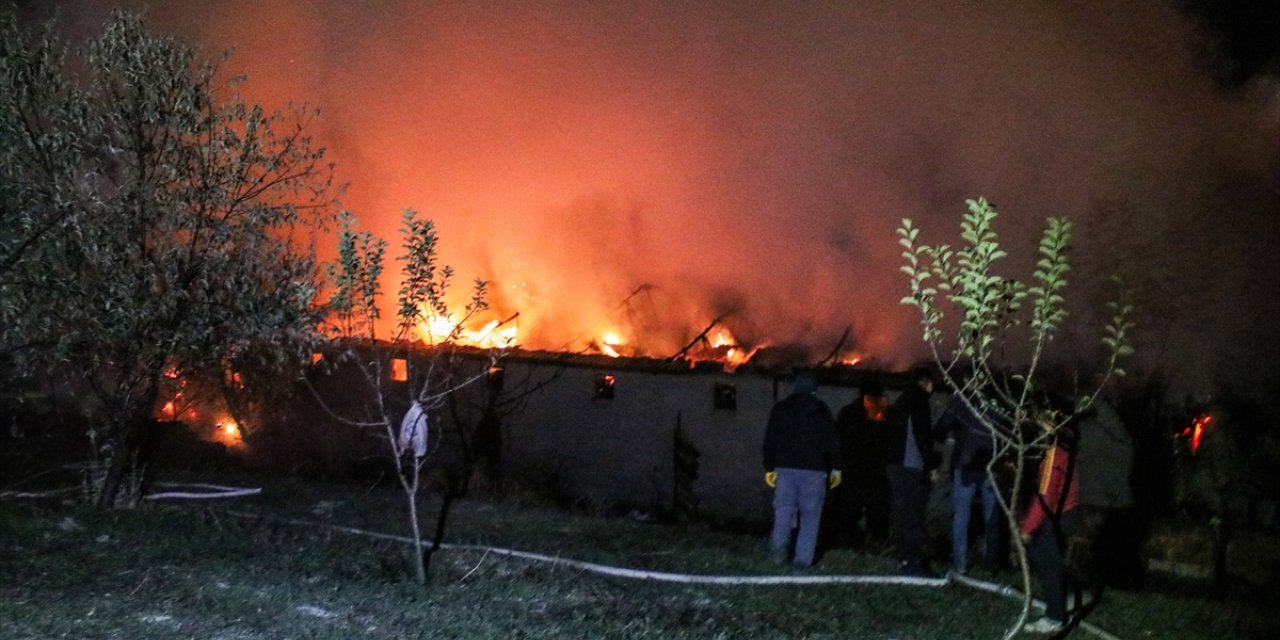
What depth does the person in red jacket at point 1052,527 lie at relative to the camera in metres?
6.95

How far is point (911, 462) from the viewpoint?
911 cm

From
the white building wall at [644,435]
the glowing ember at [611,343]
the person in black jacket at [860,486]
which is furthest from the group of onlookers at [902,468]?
the glowing ember at [611,343]

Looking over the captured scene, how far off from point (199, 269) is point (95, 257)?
816 mm

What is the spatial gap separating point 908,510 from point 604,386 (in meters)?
9.52

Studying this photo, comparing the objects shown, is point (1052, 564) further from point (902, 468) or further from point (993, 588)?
point (902, 468)

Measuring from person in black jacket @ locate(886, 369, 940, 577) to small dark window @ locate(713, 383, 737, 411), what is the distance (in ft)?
23.9

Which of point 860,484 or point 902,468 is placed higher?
point 902,468

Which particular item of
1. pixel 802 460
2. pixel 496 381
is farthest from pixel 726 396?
pixel 802 460

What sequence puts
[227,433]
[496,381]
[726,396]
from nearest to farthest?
1. [726,396]
2. [496,381]
3. [227,433]

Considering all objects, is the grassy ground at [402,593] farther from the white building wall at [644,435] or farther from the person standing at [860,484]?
the white building wall at [644,435]

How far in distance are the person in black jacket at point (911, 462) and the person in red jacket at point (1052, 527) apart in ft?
6.21

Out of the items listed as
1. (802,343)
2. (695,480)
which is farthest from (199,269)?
(802,343)

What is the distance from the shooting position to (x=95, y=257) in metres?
8.84

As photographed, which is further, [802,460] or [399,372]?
[399,372]
